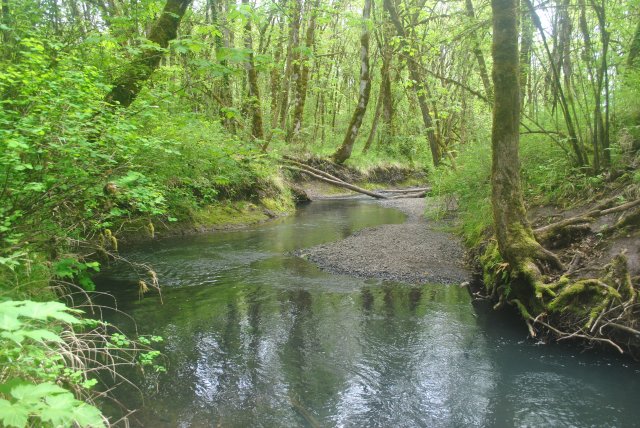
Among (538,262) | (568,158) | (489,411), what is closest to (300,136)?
(568,158)

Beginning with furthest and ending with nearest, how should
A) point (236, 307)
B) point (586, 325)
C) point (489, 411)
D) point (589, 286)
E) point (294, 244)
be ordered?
1. point (294, 244)
2. point (236, 307)
3. point (589, 286)
4. point (586, 325)
5. point (489, 411)

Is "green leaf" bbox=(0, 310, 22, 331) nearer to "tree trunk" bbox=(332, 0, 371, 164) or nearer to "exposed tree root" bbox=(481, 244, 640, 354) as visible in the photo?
"exposed tree root" bbox=(481, 244, 640, 354)

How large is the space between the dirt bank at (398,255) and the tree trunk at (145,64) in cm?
560

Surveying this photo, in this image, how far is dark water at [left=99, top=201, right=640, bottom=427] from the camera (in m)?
4.36

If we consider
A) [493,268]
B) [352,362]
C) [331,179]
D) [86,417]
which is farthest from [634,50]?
[331,179]

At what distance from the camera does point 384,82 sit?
25.8 m

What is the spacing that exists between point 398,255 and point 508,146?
4338 millimetres

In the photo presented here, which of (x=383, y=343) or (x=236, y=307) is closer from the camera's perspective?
(x=383, y=343)

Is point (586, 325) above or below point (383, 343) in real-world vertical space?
above

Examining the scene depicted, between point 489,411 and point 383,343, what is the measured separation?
71.4 inches

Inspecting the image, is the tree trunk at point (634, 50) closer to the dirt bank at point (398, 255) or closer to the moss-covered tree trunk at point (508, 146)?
the moss-covered tree trunk at point (508, 146)

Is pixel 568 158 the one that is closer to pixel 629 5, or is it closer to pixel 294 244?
pixel 629 5

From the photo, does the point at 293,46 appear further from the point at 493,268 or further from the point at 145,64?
Result: the point at 493,268

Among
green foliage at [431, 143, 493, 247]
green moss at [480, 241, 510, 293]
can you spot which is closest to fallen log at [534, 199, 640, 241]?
green moss at [480, 241, 510, 293]
